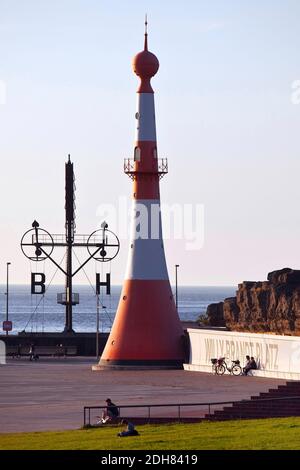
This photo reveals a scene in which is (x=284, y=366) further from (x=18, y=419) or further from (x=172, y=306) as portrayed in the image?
(x=18, y=419)

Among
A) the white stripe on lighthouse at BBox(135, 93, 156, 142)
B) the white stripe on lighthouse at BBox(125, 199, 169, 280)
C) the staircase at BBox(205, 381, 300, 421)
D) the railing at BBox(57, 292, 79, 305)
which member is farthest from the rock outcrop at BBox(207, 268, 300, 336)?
the staircase at BBox(205, 381, 300, 421)

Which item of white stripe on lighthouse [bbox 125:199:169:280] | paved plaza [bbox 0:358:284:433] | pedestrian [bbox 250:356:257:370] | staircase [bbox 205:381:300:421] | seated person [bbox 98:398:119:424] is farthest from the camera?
white stripe on lighthouse [bbox 125:199:169:280]

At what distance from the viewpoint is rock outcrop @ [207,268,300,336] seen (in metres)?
61.3

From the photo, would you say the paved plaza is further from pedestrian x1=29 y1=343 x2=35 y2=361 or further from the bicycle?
pedestrian x1=29 y1=343 x2=35 y2=361

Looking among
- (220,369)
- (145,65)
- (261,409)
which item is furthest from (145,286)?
(261,409)

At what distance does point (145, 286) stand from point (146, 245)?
1.71 meters

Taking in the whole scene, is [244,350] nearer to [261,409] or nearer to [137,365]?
[137,365]

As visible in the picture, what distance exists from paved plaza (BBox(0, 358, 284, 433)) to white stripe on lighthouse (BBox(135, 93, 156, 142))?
962cm

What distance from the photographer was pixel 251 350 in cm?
5684

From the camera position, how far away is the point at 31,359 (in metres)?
71.4

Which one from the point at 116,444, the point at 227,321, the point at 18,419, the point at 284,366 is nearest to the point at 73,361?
the point at 227,321

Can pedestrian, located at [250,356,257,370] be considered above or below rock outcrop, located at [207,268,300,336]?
below
